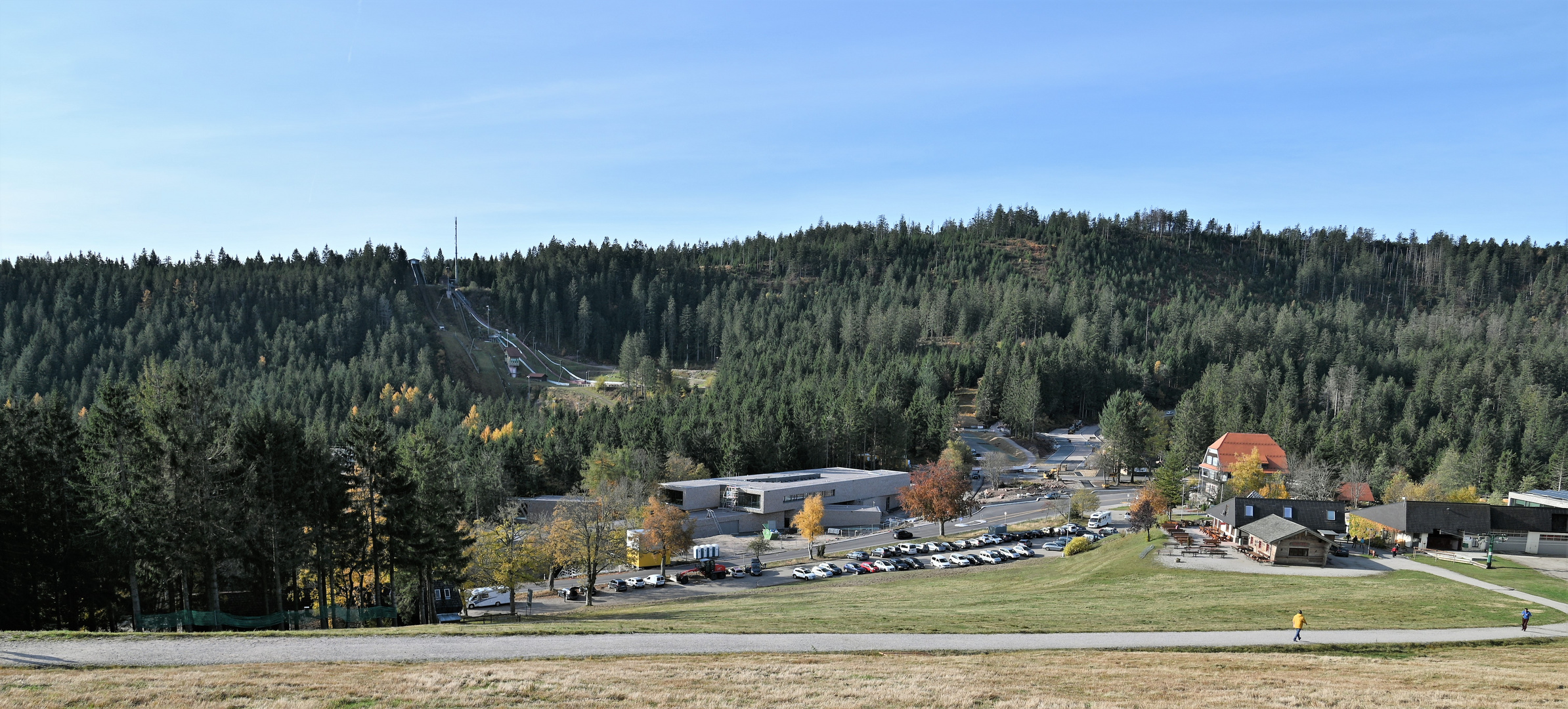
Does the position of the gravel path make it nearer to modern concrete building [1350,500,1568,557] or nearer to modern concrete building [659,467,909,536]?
modern concrete building [1350,500,1568,557]

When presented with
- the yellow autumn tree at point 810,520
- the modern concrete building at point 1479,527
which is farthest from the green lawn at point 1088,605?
the yellow autumn tree at point 810,520

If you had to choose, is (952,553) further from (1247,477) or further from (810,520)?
(1247,477)

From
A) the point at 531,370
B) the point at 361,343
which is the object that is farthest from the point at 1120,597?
the point at 361,343

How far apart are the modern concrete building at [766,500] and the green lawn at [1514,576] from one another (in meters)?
39.9

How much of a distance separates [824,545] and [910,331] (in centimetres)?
10307

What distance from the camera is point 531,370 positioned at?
531 feet

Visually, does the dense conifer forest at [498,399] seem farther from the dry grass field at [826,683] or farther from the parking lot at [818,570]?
the dry grass field at [826,683]

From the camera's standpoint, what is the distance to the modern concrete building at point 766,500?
74.2 meters

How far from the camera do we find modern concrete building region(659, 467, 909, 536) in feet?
243

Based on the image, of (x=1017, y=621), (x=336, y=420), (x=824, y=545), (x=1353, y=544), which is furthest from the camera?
(x=336, y=420)

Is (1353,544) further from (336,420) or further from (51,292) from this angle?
(51,292)

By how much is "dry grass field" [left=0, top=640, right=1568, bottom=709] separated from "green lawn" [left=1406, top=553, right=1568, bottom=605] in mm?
17978

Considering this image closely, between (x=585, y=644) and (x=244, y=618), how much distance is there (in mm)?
17813

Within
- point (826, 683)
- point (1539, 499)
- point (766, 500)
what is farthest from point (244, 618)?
point (1539, 499)
